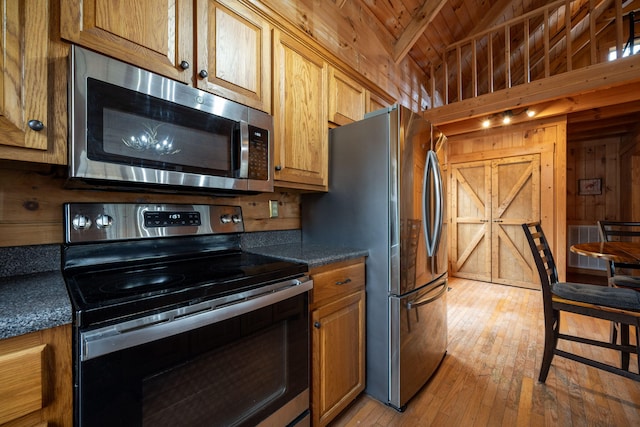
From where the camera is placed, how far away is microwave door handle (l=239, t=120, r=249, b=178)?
4.16 feet

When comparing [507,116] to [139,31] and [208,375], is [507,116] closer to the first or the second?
[139,31]

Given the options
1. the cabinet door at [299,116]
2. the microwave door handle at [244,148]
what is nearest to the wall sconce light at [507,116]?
the cabinet door at [299,116]

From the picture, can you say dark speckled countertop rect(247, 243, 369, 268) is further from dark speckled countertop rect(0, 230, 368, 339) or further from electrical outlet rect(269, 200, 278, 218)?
electrical outlet rect(269, 200, 278, 218)

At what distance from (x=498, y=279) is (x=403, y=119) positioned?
3777 millimetres

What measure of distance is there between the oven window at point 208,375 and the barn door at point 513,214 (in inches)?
158

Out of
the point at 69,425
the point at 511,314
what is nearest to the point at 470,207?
the point at 511,314

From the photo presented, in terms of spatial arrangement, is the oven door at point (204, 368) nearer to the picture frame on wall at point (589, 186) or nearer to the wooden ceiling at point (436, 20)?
the wooden ceiling at point (436, 20)

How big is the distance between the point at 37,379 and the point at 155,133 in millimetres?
830

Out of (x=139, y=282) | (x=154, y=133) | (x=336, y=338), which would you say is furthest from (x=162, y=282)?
(x=336, y=338)

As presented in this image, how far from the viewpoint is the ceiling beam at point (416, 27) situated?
2.72 metres

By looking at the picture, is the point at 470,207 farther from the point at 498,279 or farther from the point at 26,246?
the point at 26,246

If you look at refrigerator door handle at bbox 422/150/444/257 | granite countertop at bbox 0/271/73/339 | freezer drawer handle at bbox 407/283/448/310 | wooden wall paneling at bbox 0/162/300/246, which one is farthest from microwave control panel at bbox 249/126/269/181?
freezer drawer handle at bbox 407/283/448/310

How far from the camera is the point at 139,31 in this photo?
1017 mm

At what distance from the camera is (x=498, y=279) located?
4090 mm
